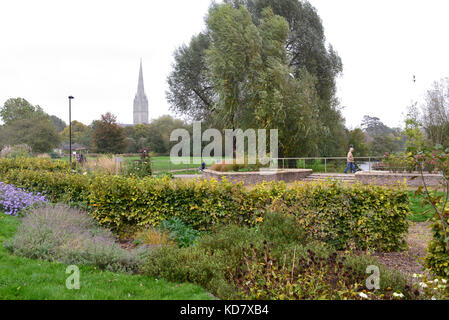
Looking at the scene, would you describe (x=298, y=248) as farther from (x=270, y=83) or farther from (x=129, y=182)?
(x=270, y=83)

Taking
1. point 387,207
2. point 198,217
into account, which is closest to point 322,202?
point 387,207

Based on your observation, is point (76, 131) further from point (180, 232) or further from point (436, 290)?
point (436, 290)

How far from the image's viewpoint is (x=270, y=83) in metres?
16.7

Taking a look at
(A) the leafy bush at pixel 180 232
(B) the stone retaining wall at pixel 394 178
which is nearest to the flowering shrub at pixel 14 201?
(A) the leafy bush at pixel 180 232

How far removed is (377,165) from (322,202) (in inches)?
489

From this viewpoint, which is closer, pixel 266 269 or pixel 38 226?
pixel 266 269

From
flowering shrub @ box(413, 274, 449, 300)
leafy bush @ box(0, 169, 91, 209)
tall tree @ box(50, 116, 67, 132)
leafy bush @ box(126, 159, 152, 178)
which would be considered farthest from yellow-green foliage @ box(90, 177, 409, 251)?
tall tree @ box(50, 116, 67, 132)

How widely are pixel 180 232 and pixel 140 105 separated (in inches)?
4004

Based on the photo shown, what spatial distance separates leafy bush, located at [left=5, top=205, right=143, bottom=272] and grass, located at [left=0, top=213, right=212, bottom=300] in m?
0.21

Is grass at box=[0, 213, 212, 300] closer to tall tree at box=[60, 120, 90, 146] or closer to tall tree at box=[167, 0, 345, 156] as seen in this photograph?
tall tree at box=[167, 0, 345, 156]

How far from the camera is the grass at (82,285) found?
3.18m

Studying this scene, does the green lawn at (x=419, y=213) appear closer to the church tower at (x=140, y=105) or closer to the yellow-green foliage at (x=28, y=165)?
the yellow-green foliage at (x=28, y=165)

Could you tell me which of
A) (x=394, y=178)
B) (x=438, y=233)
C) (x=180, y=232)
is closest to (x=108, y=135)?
(x=394, y=178)

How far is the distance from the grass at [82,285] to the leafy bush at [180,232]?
4.75ft
